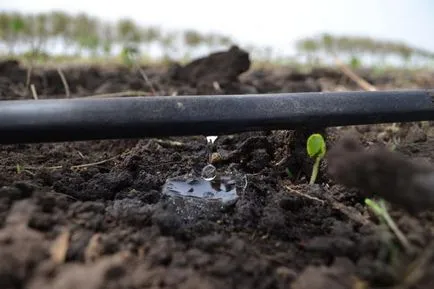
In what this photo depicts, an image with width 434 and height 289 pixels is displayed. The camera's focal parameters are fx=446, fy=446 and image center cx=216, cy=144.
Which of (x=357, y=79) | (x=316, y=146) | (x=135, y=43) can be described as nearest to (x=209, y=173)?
(x=316, y=146)

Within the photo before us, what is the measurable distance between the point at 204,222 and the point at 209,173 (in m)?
0.25

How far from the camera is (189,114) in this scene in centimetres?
107

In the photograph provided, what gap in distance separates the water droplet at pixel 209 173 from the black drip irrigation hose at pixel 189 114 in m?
0.11

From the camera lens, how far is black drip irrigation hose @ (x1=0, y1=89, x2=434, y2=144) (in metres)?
0.98

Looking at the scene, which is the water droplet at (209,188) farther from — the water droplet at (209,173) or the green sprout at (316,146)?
the green sprout at (316,146)

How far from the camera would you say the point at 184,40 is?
6012 millimetres

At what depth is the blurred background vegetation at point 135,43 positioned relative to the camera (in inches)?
173

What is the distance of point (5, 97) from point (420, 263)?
5.80 ft

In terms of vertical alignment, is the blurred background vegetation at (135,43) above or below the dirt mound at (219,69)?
below

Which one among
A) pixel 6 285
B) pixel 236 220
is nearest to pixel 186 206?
pixel 236 220

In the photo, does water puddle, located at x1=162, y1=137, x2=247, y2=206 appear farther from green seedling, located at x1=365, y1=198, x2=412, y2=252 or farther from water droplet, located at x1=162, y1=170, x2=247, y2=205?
green seedling, located at x1=365, y1=198, x2=412, y2=252

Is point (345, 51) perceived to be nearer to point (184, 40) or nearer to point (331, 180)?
point (184, 40)

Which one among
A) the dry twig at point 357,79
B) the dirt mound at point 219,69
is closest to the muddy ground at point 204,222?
the dirt mound at point 219,69

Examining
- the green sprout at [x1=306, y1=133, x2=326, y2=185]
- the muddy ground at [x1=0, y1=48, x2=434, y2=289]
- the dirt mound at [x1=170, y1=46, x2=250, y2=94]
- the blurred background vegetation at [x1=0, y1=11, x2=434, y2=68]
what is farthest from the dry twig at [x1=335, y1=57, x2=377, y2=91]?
the green sprout at [x1=306, y1=133, x2=326, y2=185]
